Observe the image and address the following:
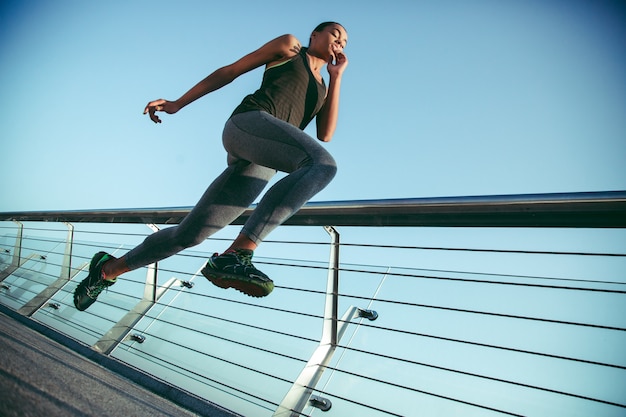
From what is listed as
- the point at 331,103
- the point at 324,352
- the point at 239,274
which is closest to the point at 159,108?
the point at 331,103

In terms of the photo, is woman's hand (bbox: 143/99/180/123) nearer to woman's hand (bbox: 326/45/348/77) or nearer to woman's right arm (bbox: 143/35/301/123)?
woman's right arm (bbox: 143/35/301/123)

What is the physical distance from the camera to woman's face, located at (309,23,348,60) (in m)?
1.38

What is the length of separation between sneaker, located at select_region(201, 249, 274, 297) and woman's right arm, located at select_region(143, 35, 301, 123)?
0.66m

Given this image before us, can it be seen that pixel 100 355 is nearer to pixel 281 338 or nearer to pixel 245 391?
pixel 245 391

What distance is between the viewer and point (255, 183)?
1.34 meters

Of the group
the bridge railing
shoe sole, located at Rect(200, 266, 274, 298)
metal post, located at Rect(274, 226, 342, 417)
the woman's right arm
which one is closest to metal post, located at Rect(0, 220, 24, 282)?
the bridge railing

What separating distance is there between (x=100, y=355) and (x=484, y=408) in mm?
1798

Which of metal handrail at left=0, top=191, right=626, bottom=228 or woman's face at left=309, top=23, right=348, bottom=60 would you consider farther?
woman's face at left=309, top=23, right=348, bottom=60

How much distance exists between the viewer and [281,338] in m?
1.41

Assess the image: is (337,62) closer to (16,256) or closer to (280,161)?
(280,161)

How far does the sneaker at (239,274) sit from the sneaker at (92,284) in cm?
80

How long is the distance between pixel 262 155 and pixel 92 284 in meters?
1.08

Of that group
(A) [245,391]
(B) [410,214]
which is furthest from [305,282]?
(B) [410,214]

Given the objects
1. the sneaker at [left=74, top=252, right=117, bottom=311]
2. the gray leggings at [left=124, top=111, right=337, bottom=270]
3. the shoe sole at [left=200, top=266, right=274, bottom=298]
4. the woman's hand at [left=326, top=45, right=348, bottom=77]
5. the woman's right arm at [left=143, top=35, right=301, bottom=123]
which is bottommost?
the sneaker at [left=74, top=252, right=117, bottom=311]
